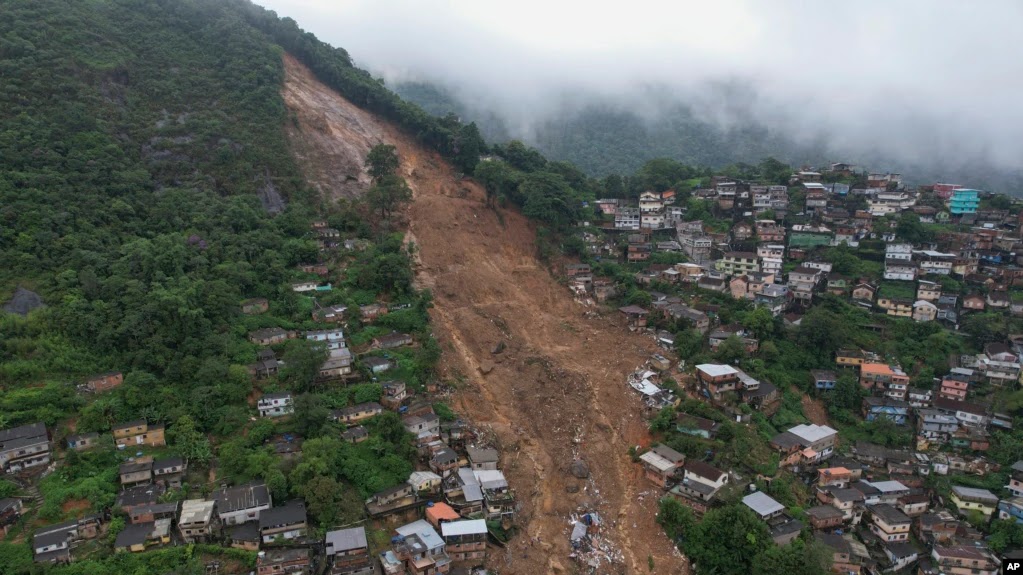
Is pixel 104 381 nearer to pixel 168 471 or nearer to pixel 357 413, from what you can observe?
pixel 168 471

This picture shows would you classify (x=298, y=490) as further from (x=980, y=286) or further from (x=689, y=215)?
(x=980, y=286)

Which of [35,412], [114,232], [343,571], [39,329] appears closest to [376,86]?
[114,232]

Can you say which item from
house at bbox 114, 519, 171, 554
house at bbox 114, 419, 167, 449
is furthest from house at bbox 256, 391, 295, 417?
house at bbox 114, 519, 171, 554

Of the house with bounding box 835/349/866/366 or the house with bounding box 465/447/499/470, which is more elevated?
the house with bounding box 835/349/866/366

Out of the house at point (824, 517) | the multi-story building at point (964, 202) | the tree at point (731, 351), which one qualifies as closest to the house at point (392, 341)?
the tree at point (731, 351)

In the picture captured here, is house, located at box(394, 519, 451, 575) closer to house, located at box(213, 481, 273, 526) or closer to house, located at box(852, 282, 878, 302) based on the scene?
house, located at box(213, 481, 273, 526)

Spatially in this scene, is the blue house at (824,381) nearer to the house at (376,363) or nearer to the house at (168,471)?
the house at (376,363)

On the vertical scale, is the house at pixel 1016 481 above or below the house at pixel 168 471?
above
